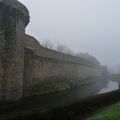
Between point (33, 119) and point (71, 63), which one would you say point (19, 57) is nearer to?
point (33, 119)

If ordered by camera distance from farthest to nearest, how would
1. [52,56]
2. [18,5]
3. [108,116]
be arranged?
[52,56] < [18,5] < [108,116]

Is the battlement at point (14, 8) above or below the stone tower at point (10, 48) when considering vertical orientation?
above

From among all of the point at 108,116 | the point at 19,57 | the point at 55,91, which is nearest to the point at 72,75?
the point at 55,91

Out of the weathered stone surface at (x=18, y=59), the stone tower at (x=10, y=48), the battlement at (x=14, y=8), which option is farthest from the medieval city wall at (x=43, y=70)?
the battlement at (x=14, y=8)

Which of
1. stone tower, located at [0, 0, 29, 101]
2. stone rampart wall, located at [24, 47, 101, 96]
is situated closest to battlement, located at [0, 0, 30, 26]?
stone tower, located at [0, 0, 29, 101]

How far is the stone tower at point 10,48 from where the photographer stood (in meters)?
15.9

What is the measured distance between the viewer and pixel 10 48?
16.4 metres

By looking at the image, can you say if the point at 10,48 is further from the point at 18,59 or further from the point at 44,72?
the point at 44,72

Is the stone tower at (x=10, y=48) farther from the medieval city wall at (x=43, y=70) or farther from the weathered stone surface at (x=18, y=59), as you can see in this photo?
the medieval city wall at (x=43, y=70)

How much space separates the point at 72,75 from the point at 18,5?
20910 mm

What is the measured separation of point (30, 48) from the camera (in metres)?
22.1

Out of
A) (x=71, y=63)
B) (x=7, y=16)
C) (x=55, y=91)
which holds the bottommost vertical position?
(x=55, y=91)

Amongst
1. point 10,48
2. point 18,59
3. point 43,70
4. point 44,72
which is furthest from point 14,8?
point 44,72

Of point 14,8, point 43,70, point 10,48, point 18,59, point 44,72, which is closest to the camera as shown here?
point 14,8
